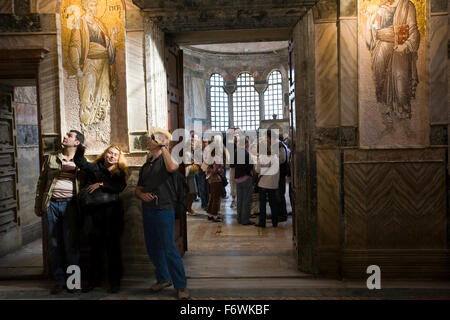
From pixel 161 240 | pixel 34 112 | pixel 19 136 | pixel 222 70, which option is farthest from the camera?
pixel 222 70

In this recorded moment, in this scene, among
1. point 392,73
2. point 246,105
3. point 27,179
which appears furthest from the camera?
point 246,105

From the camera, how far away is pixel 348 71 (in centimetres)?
435

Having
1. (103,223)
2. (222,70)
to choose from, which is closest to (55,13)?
(103,223)

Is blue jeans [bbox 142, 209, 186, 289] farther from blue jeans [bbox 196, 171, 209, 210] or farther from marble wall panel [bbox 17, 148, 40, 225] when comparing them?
blue jeans [bbox 196, 171, 209, 210]

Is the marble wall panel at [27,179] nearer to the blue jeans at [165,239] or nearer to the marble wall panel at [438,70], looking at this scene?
the blue jeans at [165,239]

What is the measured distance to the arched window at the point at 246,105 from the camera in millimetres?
20828

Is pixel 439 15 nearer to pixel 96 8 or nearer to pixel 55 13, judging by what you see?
pixel 96 8

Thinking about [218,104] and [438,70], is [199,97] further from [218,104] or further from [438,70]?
[438,70]

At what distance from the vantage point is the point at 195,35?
541 centimetres

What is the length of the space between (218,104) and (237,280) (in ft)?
54.7

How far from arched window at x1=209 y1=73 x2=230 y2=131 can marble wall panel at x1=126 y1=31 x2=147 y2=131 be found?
1584 cm

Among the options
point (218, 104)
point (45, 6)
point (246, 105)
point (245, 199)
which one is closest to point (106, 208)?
point (45, 6)

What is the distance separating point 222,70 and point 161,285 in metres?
17.3

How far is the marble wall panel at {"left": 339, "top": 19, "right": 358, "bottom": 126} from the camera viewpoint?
4.31m
